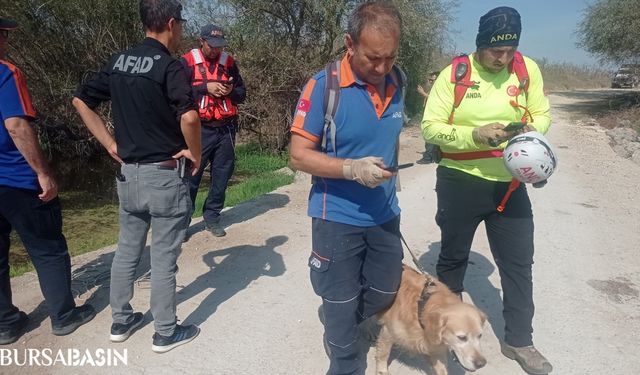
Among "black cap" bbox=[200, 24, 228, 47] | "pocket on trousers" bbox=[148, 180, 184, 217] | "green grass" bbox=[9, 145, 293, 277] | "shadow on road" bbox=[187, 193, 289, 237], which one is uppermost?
"black cap" bbox=[200, 24, 228, 47]

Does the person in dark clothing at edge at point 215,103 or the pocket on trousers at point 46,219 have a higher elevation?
the person in dark clothing at edge at point 215,103

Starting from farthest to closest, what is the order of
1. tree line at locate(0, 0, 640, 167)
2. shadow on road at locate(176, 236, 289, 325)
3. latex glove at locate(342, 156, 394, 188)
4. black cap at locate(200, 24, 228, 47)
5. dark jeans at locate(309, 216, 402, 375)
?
tree line at locate(0, 0, 640, 167) < black cap at locate(200, 24, 228, 47) < shadow on road at locate(176, 236, 289, 325) < dark jeans at locate(309, 216, 402, 375) < latex glove at locate(342, 156, 394, 188)

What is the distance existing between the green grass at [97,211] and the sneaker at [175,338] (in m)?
2.36

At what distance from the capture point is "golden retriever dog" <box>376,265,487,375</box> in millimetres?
2379

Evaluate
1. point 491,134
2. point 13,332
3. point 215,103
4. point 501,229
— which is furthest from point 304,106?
point 215,103

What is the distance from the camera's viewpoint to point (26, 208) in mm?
3066

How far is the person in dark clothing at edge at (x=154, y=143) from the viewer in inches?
108

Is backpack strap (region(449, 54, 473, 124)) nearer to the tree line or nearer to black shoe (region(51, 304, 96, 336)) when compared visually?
black shoe (region(51, 304, 96, 336))

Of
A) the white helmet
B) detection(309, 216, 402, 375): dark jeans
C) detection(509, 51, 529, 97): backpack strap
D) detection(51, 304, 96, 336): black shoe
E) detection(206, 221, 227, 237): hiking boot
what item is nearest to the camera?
detection(309, 216, 402, 375): dark jeans

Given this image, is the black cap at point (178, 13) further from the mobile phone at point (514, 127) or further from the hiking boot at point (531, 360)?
the hiking boot at point (531, 360)

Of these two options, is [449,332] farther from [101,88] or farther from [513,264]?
[101,88]

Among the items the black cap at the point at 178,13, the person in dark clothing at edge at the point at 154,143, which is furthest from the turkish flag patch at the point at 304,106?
the black cap at the point at 178,13

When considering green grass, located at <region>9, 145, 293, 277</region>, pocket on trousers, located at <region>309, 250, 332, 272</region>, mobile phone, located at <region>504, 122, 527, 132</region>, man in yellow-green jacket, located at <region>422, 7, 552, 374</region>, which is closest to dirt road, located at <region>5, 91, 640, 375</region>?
man in yellow-green jacket, located at <region>422, 7, 552, 374</region>

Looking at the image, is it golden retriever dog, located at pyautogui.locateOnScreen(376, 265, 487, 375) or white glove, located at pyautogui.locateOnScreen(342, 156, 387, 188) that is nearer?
white glove, located at pyautogui.locateOnScreen(342, 156, 387, 188)
